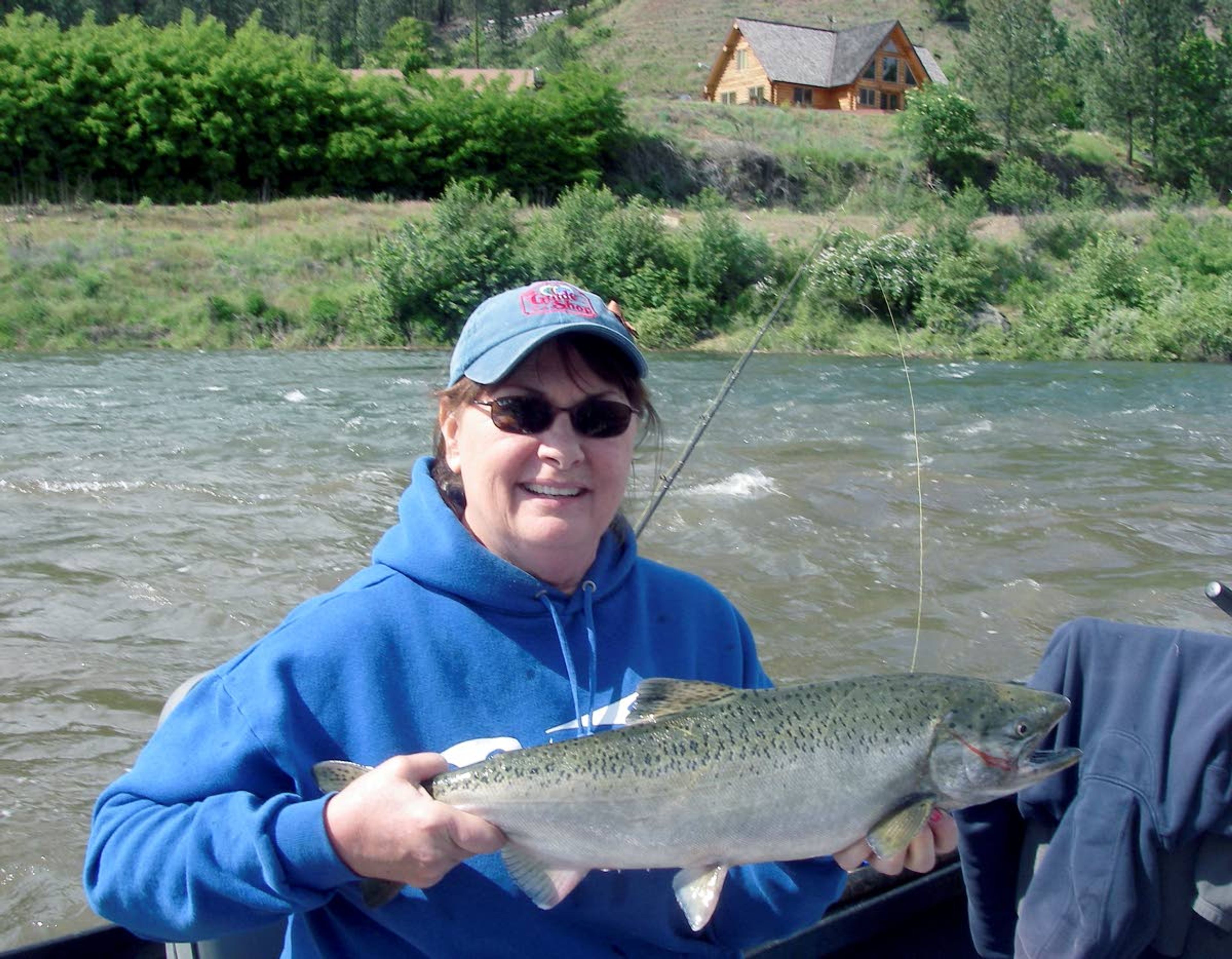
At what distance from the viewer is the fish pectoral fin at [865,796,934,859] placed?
78.5 inches

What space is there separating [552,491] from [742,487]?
10633 mm

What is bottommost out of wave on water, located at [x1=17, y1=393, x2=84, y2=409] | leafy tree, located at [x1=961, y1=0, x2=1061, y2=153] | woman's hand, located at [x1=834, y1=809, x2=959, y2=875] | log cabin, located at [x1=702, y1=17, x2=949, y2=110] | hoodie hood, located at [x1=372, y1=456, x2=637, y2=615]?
wave on water, located at [x1=17, y1=393, x2=84, y2=409]

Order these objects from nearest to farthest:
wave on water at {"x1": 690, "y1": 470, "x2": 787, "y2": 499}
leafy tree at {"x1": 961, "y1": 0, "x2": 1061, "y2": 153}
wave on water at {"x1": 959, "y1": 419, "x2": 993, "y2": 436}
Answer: wave on water at {"x1": 690, "y1": 470, "x2": 787, "y2": 499}
wave on water at {"x1": 959, "y1": 419, "x2": 993, "y2": 436}
leafy tree at {"x1": 961, "y1": 0, "x2": 1061, "y2": 153}

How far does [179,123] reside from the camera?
44250 mm

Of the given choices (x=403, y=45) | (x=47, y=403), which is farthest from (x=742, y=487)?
(x=403, y=45)

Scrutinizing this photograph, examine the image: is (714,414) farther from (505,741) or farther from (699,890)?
(699,890)

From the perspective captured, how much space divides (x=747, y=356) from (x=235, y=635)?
4.58m

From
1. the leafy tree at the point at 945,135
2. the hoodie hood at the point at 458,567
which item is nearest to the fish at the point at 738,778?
the hoodie hood at the point at 458,567

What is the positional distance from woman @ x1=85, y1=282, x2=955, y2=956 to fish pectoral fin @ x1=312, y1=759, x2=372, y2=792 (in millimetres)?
47

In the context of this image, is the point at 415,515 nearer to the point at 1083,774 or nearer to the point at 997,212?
the point at 1083,774

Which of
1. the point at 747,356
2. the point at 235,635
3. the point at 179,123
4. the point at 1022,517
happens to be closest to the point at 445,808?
the point at 747,356

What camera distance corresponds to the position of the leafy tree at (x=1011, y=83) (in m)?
57.9

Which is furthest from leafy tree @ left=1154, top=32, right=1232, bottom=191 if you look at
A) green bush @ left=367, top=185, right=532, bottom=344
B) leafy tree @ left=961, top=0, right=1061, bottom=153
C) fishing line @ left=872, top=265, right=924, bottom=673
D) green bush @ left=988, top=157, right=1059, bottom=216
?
fishing line @ left=872, top=265, right=924, bottom=673

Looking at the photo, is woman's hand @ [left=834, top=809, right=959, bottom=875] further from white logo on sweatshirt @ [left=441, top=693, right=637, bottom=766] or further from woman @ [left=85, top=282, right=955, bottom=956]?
white logo on sweatshirt @ [left=441, top=693, right=637, bottom=766]
